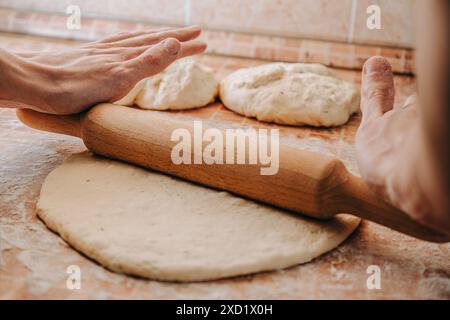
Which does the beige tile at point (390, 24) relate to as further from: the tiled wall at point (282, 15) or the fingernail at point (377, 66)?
the fingernail at point (377, 66)

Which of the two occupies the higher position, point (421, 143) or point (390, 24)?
point (390, 24)

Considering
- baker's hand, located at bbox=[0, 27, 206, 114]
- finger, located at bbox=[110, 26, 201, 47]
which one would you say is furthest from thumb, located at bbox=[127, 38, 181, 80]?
finger, located at bbox=[110, 26, 201, 47]

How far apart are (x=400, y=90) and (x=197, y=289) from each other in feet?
5.57

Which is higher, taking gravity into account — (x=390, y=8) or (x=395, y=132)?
(x=390, y=8)

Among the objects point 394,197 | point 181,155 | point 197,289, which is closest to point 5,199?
point 181,155

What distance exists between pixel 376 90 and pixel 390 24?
143 cm

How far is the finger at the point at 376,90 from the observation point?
148cm

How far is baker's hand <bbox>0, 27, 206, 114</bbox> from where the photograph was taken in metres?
1.64

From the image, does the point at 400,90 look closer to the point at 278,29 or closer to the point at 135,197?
the point at 278,29

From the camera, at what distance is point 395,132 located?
1.28 m

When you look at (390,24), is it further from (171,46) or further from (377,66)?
(171,46)

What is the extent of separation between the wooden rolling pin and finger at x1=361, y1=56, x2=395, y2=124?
0.20 metres

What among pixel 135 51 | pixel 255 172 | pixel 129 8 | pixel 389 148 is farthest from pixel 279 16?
pixel 389 148

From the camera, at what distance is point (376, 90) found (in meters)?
1.56
